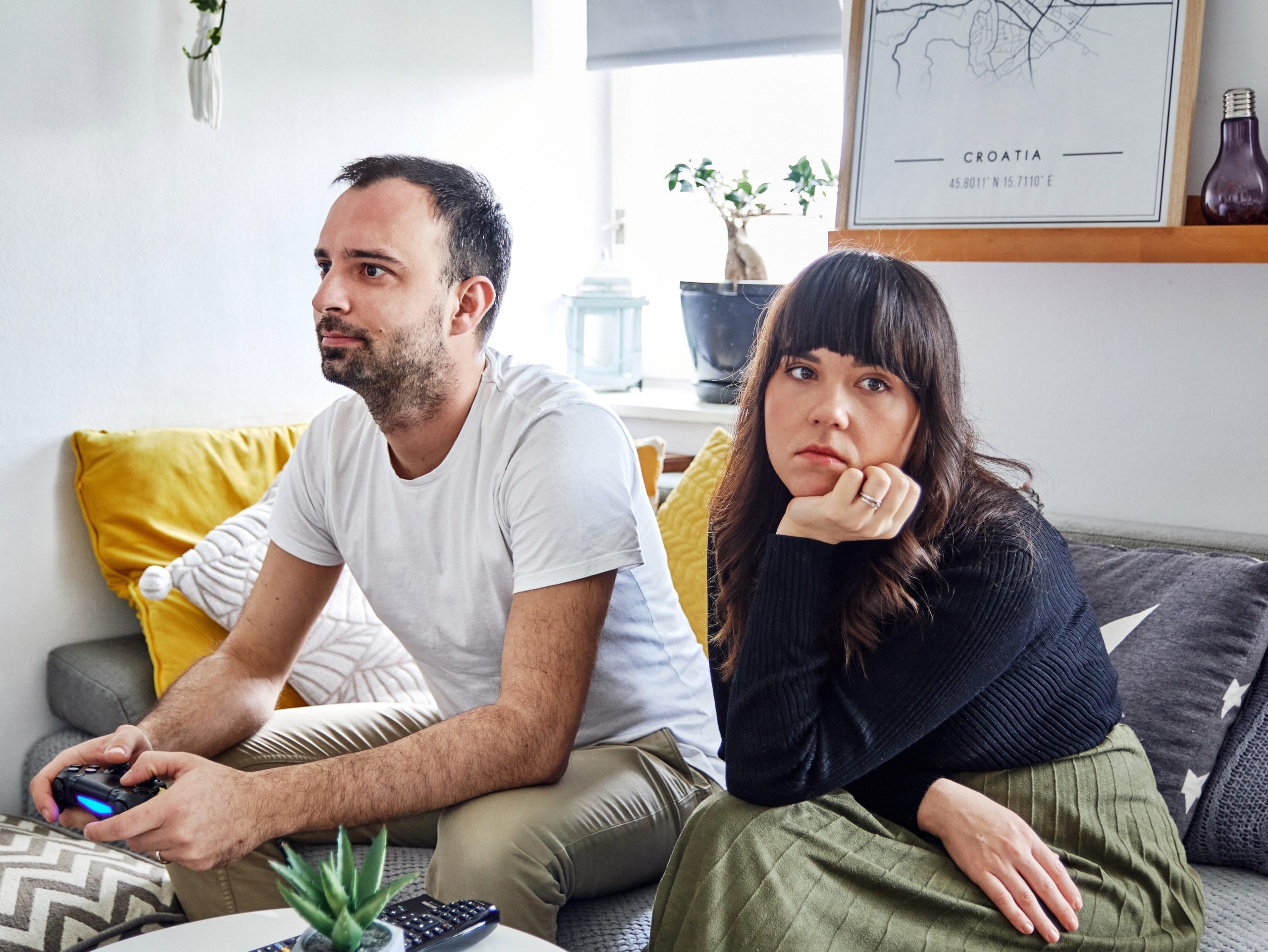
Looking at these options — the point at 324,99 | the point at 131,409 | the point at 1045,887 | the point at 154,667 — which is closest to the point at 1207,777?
the point at 1045,887

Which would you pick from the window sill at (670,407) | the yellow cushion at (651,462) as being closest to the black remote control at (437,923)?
the yellow cushion at (651,462)

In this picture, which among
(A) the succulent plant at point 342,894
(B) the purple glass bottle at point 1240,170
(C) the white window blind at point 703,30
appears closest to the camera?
(A) the succulent plant at point 342,894

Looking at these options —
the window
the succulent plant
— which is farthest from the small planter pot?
the window

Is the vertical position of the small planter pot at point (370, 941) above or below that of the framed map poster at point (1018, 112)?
below

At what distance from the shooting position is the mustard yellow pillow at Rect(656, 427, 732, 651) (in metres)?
1.99

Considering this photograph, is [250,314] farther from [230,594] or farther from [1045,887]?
[1045,887]

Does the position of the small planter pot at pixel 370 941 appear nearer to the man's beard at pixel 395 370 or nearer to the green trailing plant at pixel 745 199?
the man's beard at pixel 395 370

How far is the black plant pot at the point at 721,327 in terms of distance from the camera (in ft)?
8.41

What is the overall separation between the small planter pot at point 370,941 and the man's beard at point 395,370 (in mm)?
806

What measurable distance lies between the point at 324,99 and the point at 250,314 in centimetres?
49

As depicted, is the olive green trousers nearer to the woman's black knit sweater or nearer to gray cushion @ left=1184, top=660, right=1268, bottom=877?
the woman's black knit sweater

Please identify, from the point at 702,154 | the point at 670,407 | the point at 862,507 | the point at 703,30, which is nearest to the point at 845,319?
the point at 862,507

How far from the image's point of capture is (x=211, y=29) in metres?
2.18

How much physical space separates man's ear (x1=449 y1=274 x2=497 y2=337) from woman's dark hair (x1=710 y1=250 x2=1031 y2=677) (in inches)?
18.5
